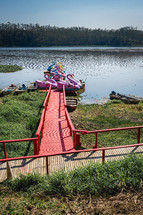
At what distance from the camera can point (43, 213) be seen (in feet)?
13.9

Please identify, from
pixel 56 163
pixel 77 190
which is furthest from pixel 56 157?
pixel 77 190

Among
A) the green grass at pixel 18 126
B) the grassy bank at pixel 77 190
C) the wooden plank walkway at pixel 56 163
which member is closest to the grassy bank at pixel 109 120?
the green grass at pixel 18 126

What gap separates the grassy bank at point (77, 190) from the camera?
4355 mm

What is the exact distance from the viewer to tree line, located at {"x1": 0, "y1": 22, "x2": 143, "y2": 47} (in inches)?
5605

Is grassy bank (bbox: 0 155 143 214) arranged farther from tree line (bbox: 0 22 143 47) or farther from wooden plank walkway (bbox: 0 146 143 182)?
tree line (bbox: 0 22 143 47)

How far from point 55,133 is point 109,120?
6171mm

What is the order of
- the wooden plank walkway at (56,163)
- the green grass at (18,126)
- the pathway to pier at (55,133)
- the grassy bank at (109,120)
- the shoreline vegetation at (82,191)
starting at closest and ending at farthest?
the shoreline vegetation at (82,191) → the wooden plank walkway at (56,163) → the pathway to pier at (55,133) → the green grass at (18,126) → the grassy bank at (109,120)

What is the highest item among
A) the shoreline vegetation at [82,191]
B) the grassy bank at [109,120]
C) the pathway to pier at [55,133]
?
the shoreline vegetation at [82,191]

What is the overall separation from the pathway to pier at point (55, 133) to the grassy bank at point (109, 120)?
127 cm

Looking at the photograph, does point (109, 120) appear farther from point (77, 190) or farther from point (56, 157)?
point (77, 190)

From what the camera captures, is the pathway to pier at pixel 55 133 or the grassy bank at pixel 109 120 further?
the grassy bank at pixel 109 120

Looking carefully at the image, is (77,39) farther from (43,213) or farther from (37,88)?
(43,213)

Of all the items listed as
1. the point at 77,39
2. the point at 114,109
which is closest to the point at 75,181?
the point at 114,109

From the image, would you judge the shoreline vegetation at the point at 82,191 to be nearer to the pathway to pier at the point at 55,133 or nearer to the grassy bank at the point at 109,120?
the pathway to pier at the point at 55,133
